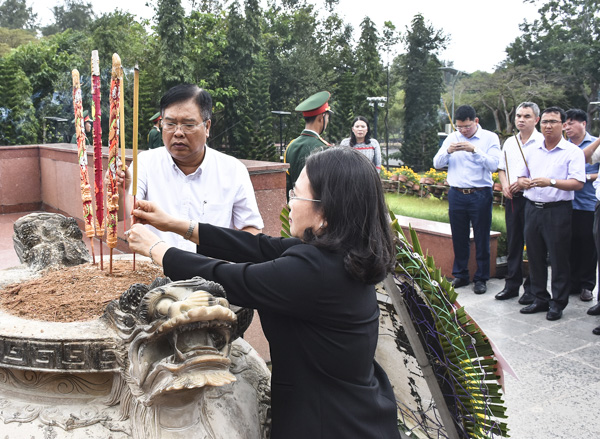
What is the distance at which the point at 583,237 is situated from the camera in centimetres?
538

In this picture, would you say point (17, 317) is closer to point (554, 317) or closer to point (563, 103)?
point (554, 317)

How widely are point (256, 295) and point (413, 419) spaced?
803mm

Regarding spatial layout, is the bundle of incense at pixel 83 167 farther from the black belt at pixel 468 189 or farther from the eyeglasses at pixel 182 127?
the black belt at pixel 468 189

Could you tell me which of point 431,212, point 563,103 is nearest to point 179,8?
point 431,212

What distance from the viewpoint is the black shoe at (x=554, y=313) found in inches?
189

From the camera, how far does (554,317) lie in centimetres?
481

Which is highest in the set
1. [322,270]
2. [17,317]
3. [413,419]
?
[322,270]

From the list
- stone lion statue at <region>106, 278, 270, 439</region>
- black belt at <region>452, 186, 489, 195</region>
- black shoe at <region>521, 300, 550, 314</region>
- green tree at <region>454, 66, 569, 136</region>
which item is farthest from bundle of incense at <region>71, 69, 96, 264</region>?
green tree at <region>454, 66, 569, 136</region>

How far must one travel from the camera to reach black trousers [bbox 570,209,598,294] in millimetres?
5348

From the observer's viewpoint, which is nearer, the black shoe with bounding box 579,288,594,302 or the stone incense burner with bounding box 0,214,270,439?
the stone incense burner with bounding box 0,214,270,439

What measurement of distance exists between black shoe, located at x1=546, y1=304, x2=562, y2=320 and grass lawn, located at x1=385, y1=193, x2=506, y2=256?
1871 mm

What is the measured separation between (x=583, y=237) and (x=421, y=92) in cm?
1894

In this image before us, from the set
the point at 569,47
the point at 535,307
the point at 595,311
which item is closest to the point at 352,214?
the point at 535,307

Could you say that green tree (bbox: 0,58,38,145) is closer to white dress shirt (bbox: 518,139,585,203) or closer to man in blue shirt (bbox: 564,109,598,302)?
white dress shirt (bbox: 518,139,585,203)
